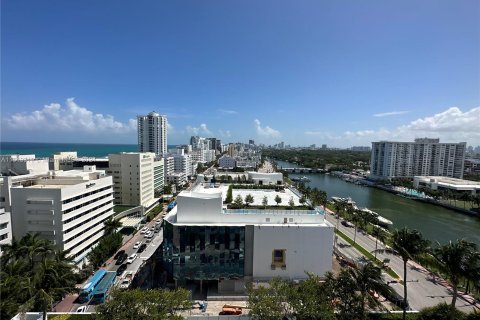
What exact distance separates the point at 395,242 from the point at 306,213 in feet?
26.8

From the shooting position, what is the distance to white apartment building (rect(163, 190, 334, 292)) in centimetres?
2203

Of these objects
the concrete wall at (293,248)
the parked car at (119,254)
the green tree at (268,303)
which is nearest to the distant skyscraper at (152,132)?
the parked car at (119,254)

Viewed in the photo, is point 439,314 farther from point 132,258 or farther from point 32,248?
point 32,248

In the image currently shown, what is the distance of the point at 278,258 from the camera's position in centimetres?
2259

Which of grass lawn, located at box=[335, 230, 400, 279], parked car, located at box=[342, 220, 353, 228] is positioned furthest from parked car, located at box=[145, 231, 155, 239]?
parked car, located at box=[342, 220, 353, 228]

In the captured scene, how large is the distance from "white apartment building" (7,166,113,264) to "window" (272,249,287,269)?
18.1 m

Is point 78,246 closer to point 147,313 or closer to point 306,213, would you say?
point 147,313

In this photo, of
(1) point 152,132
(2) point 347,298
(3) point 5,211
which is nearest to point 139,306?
(2) point 347,298

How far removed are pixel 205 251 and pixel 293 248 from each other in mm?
7520

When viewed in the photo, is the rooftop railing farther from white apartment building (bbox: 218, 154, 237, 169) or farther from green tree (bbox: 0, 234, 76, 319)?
white apartment building (bbox: 218, 154, 237, 169)

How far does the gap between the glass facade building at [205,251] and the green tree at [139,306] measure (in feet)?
26.4

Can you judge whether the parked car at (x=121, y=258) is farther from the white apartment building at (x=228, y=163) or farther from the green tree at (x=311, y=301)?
the white apartment building at (x=228, y=163)

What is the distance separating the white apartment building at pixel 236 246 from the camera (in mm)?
22031

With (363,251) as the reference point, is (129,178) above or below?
above
